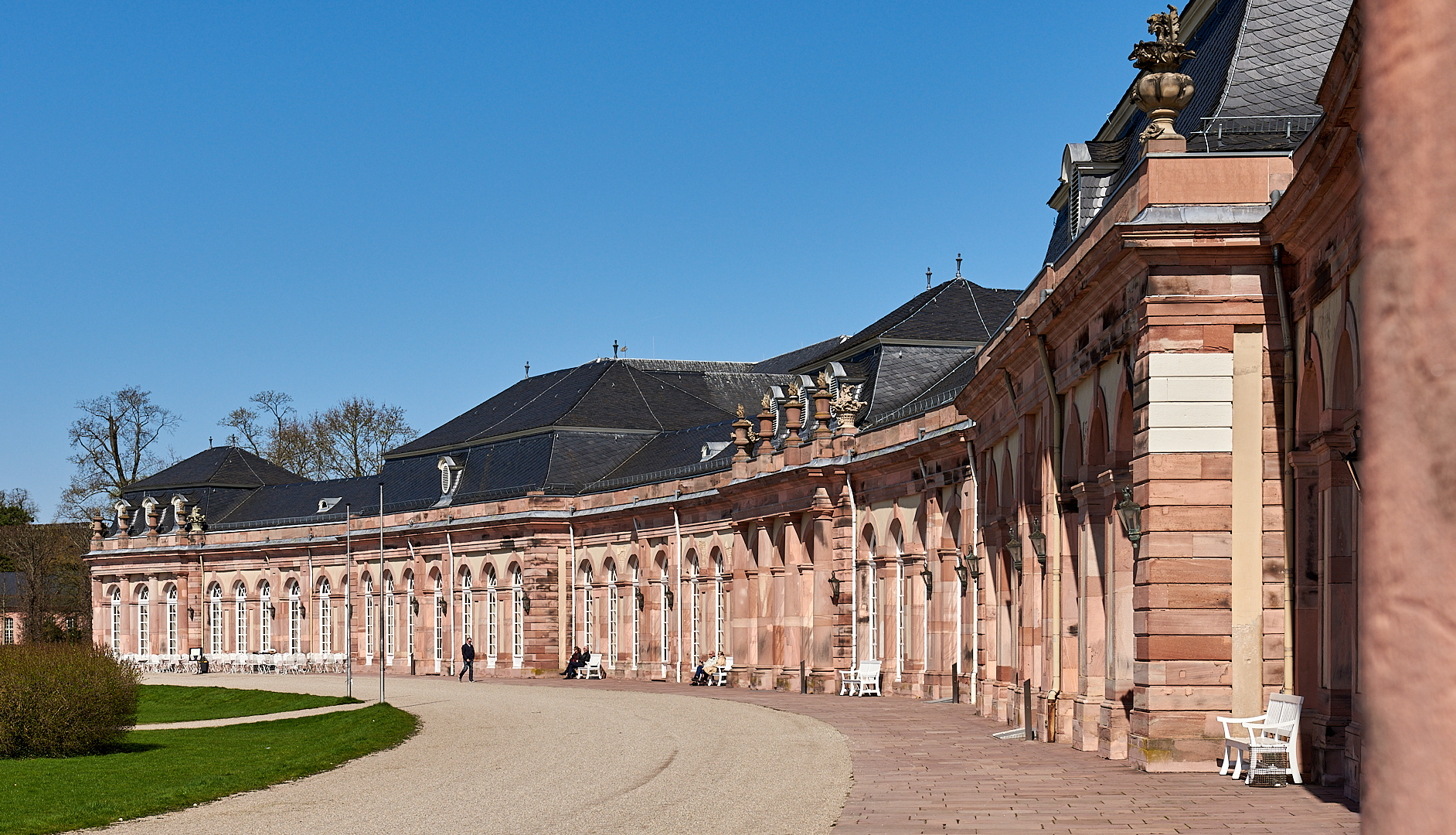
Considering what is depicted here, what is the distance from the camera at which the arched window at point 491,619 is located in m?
65.4

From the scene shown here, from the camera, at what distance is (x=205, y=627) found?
82375 millimetres

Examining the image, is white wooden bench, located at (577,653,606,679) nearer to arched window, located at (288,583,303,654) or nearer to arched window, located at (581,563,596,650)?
arched window, located at (581,563,596,650)

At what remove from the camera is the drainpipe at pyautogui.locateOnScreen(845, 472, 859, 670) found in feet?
149

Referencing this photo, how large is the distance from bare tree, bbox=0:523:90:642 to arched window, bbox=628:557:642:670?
4369 centimetres

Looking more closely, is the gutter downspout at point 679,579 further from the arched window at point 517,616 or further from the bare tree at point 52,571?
the bare tree at point 52,571

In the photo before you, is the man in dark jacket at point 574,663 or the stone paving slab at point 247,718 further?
the man in dark jacket at point 574,663

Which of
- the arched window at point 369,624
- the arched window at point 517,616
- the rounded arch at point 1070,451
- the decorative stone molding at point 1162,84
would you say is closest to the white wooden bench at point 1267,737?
the decorative stone molding at point 1162,84

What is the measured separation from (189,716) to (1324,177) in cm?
3125

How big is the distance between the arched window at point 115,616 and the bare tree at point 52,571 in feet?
21.5

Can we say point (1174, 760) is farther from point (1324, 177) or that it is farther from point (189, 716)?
point (189, 716)

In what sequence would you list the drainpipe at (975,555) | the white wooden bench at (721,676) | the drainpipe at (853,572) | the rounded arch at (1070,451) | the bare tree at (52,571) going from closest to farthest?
the rounded arch at (1070,451) < the drainpipe at (975,555) < the drainpipe at (853,572) < the white wooden bench at (721,676) < the bare tree at (52,571)

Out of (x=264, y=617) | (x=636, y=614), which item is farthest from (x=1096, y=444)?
(x=264, y=617)

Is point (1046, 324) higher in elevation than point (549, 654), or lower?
higher

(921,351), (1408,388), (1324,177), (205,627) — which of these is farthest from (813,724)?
(205,627)
